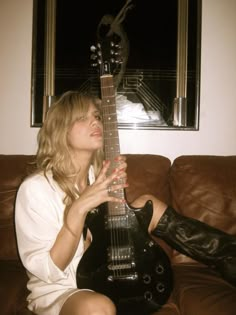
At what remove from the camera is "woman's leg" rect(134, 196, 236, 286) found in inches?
48.3

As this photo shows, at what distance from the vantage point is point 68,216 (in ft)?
3.51

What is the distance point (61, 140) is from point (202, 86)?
1.16 m

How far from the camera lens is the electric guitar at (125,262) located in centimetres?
110

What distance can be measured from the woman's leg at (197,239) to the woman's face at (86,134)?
1.17ft

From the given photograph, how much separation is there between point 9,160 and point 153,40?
1211 millimetres

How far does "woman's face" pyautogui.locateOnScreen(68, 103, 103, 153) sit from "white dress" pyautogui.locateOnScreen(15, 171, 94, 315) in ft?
0.72

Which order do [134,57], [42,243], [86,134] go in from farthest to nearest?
[134,57]
[86,134]
[42,243]

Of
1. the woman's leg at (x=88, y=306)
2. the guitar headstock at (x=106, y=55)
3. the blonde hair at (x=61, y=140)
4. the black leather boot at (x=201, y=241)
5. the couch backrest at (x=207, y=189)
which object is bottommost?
the woman's leg at (x=88, y=306)

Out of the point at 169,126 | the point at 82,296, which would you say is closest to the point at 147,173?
the point at 169,126

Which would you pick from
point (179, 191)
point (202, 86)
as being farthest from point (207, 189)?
point (202, 86)

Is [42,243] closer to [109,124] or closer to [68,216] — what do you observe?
[68,216]

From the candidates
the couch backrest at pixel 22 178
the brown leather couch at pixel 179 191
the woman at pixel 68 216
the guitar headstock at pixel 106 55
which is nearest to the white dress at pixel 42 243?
the woman at pixel 68 216

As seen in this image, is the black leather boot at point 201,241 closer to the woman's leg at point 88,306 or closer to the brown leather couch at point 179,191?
the brown leather couch at point 179,191

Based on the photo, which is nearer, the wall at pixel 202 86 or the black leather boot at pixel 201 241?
the black leather boot at pixel 201 241
